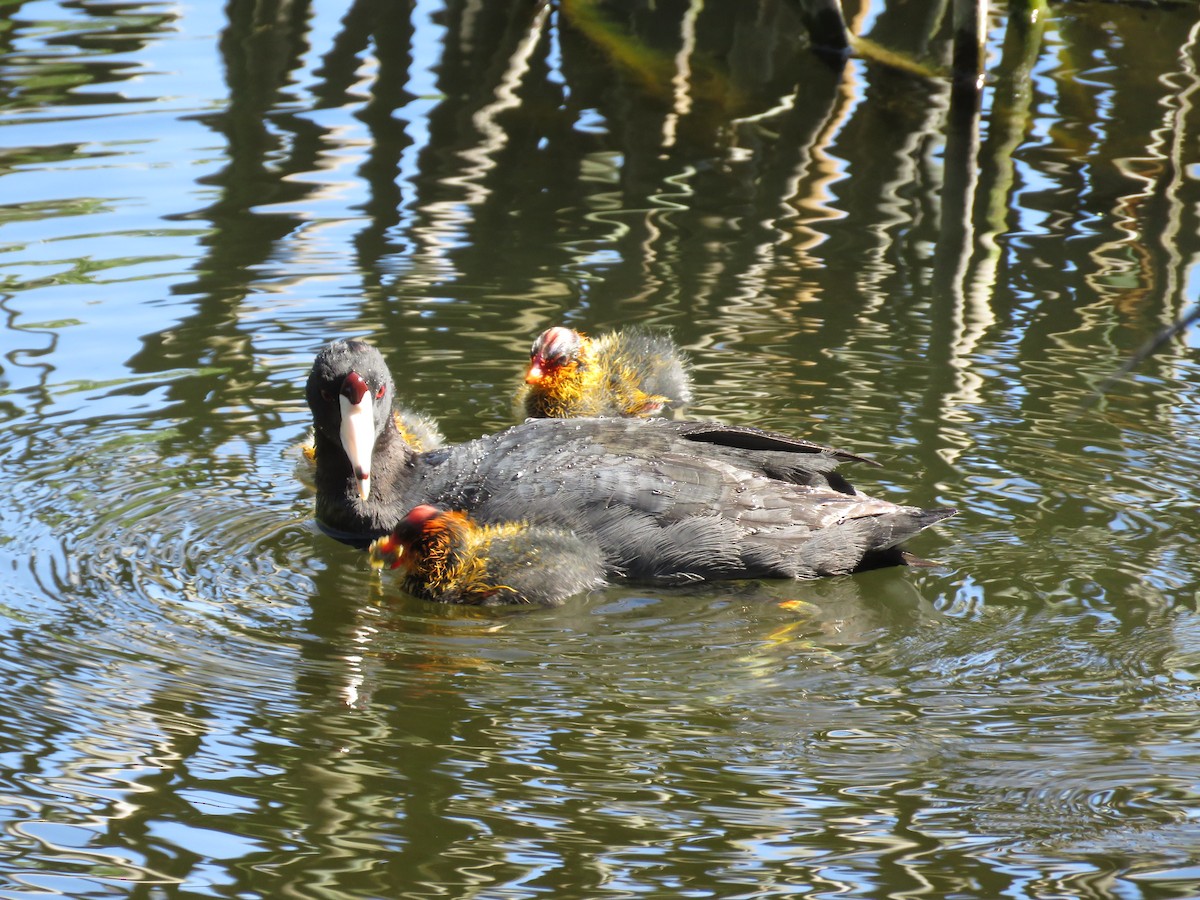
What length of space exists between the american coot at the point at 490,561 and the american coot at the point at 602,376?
1.23 m

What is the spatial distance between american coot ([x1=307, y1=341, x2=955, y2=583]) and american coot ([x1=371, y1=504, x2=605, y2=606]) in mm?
77

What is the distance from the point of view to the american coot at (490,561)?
15.6 feet

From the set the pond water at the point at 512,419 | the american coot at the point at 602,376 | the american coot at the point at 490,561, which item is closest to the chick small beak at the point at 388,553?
the american coot at the point at 490,561

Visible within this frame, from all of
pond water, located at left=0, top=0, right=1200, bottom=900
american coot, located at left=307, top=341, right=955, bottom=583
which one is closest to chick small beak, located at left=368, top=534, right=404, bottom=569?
pond water, located at left=0, top=0, right=1200, bottom=900

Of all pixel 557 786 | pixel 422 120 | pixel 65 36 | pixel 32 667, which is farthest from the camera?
pixel 65 36

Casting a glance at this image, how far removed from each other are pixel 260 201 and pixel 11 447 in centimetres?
288

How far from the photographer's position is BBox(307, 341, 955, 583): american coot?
15.9 ft

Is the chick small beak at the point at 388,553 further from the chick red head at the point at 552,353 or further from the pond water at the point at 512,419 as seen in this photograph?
the chick red head at the point at 552,353

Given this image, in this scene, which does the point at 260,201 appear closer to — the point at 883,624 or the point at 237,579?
the point at 237,579

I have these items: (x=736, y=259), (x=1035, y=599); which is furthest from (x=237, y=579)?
(x=736, y=259)

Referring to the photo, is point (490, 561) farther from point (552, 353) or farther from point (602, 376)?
point (602, 376)

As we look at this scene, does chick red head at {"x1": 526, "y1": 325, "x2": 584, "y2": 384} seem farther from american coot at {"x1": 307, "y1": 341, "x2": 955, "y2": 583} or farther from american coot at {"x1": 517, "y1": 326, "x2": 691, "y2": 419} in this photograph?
american coot at {"x1": 307, "y1": 341, "x2": 955, "y2": 583}

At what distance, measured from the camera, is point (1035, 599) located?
4609 millimetres

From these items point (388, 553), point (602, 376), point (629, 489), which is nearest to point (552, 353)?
point (602, 376)
